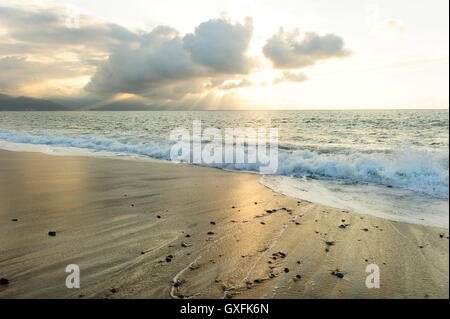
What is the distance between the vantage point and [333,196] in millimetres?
7527

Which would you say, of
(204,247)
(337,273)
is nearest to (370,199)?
(337,273)

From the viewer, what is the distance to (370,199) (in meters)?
7.17

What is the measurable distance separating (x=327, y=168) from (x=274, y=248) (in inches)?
287

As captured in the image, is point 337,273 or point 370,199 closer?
point 337,273

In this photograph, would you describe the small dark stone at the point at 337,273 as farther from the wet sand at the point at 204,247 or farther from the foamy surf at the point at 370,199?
the foamy surf at the point at 370,199

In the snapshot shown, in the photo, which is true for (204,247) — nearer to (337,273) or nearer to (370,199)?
(337,273)

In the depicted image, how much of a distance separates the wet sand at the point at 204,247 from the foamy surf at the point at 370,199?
47cm

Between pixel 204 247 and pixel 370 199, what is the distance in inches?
194

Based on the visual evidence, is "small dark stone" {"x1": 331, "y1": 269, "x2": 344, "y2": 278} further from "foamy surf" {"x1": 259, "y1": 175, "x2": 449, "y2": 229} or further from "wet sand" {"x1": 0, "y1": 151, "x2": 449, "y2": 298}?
"foamy surf" {"x1": 259, "y1": 175, "x2": 449, "y2": 229}

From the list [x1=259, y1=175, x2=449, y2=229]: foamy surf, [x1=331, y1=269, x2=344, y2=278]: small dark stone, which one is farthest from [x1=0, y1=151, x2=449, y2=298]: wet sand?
[x1=259, y1=175, x2=449, y2=229]: foamy surf

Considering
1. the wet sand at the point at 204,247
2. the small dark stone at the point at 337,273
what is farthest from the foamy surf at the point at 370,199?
the small dark stone at the point at 337,273

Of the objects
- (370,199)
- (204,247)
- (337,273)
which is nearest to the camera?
(337,273)
